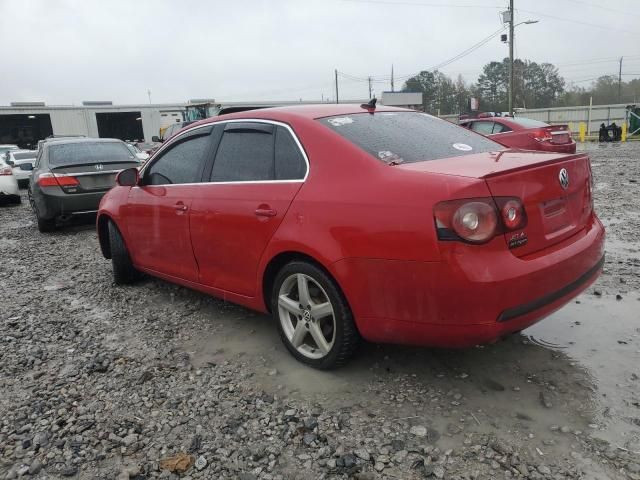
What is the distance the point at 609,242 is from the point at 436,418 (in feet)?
13.5

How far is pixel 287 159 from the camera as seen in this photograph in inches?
129

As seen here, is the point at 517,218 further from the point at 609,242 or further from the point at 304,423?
the point at 609,242

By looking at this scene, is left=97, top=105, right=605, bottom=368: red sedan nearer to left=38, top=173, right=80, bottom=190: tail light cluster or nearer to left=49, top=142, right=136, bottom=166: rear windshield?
left=38, top=173, right=80, bottom=190: tail light cluster

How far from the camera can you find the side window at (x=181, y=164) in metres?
3.98

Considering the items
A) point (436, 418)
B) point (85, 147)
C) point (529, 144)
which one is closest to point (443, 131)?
point (436, 418)

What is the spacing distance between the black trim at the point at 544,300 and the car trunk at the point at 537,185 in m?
0.25

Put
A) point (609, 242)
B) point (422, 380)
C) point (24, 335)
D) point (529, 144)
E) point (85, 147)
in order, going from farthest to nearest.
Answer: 1. point (529, 144)
2. point (85, 147)
3. point (609, 242)
4. point (24, 335)
5. point (422, 380)

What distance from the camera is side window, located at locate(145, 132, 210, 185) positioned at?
3980mm

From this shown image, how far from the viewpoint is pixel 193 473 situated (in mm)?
2412

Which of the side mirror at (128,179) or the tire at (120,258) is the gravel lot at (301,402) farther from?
the side mirror at (128,179)

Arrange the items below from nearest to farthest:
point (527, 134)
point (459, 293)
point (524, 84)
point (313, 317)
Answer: point (459, 293) < point (313, 317) < point (527, 134) < point (524, 84)

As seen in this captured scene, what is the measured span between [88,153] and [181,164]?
537 centimetres

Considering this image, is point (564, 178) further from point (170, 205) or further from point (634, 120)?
point (634, 120)

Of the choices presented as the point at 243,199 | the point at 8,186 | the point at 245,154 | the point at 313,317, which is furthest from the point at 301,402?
the point at 8,186
